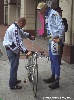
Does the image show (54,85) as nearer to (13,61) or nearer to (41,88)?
(41,88)

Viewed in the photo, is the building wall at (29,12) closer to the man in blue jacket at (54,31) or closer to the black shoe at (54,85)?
the man in blue jacket at (54,31)

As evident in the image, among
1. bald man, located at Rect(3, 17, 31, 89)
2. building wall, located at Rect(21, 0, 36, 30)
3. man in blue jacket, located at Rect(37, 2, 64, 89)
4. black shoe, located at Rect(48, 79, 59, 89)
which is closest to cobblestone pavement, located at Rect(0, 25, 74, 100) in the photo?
black shoe, located at Rect(48, 79, 59, 89)

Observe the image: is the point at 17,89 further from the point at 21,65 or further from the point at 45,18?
the point at 21,65

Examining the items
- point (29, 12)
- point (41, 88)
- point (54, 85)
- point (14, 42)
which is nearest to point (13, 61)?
point (14, 42)

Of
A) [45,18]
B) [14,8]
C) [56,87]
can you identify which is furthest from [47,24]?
[14,8]

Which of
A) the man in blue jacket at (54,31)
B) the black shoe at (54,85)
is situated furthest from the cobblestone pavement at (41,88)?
the man in blue jacket at (54,31)

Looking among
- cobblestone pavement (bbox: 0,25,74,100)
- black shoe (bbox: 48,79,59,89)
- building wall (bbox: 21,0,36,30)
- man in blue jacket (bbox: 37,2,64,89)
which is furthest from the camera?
building wall (bbox: 21,0,36,30)

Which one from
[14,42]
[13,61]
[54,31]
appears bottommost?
[13,61]

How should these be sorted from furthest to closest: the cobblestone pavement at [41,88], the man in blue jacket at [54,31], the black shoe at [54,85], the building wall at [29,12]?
the building wall at [29,12] < the black shoe at [54,85] < the man in blue jacket at [54,31] < the cobblestone pavement at [41,88]

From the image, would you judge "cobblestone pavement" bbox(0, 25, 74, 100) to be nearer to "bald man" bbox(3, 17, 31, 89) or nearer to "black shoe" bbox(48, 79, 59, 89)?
"black shoe" bbox(48, 79, 59, 89)

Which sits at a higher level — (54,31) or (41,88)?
(54,31)

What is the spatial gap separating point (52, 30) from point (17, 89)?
1.64 m

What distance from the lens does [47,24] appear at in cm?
702

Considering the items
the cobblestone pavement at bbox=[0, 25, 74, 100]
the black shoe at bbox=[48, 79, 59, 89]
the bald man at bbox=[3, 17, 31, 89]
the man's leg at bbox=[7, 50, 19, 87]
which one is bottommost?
the cobblestone pavement at bbox=[0, 25, 74, 100]
